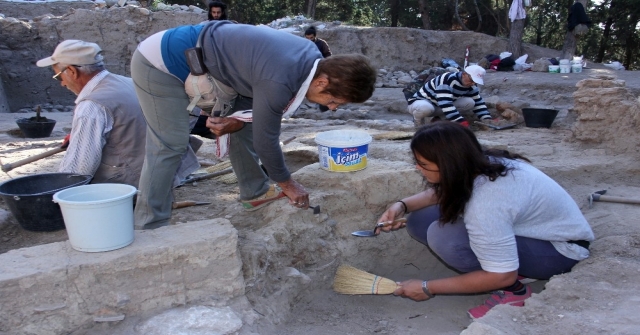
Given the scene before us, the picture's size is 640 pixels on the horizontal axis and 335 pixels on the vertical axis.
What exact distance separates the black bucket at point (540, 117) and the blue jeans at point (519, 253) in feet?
13.8

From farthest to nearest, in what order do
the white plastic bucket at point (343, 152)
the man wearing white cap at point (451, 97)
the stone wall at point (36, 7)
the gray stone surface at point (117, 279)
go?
the stone wall at point (36, 7), the man wearing white cap at point (451, 97), the white plastic bucket at point (343, 152), the gray stone surface at point (117, 279)

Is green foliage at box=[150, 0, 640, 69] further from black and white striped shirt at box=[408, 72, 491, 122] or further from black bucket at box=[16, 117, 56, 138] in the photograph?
black bucket at box=[16, 117, 56, 138]

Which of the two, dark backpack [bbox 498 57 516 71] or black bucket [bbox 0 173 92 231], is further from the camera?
dark backpack [bbox 498 57 516 71]

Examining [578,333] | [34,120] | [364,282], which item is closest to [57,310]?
[364,282]

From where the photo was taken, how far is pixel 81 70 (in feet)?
9.71

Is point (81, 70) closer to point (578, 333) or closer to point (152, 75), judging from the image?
point (152, 75)

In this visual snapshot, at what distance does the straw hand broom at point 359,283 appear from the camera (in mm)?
2619

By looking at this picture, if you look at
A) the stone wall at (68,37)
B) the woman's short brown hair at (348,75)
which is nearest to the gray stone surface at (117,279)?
the woman's short brown hair at (348,75)

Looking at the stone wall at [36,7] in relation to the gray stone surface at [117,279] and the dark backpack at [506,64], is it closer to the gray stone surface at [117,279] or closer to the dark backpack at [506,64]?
the dark backpack at [506,64]

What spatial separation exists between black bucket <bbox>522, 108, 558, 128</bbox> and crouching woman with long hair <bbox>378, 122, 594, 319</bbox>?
13.5 feet

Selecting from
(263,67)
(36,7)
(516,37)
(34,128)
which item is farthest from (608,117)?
(36,7)

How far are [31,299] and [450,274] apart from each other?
96.2 inches

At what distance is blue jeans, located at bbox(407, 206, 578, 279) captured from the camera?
2363 millimetres

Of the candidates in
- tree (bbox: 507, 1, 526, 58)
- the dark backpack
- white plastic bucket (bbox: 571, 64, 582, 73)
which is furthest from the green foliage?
white plastic bucket (bbox: 571, 64, 582, 73)
